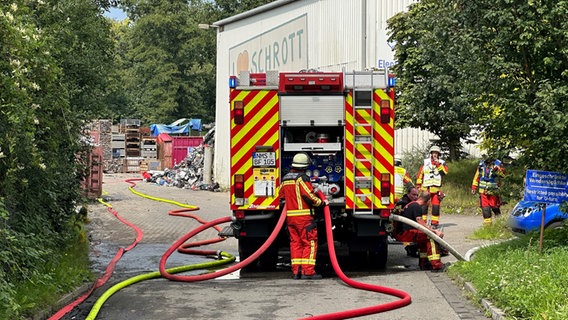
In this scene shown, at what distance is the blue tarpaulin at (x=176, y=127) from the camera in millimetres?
63219

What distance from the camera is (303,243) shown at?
11242 mm

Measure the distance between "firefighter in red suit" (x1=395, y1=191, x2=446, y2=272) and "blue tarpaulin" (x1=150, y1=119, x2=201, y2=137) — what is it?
51.7 metres

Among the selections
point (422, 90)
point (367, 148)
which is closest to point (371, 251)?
point (367, 148)

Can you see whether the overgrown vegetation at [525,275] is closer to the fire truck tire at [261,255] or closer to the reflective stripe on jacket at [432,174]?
the fire truck tire at [261,255]

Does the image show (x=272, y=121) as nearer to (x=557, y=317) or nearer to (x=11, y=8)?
(x=11, y=8)

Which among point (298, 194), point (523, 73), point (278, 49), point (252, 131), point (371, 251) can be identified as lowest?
point (371, 251)

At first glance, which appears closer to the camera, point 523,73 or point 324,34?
point 523,73

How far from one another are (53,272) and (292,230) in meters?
3.09

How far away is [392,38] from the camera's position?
25094mm

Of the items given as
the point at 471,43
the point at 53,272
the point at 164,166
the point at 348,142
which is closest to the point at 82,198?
the point at 53,272

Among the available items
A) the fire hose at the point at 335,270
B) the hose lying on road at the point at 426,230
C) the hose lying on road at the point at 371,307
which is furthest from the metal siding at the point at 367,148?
the hose lying on road at the point at 371,307

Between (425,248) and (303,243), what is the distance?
1.79 m

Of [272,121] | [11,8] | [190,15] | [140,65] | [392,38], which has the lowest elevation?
[272,121]

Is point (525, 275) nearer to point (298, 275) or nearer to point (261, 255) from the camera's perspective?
point (298, 275)
